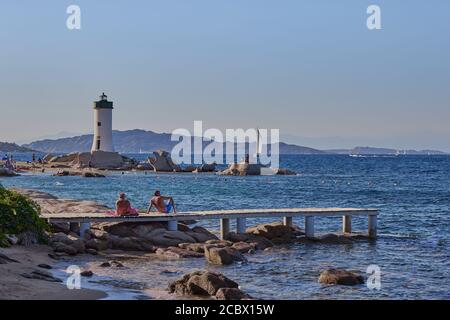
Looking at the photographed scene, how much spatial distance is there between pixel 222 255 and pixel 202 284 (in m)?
6.27

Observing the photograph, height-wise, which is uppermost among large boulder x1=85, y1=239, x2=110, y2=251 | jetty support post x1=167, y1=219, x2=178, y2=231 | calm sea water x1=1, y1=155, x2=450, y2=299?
jetty support post x1=167, y1=219, x2=178, y2=231

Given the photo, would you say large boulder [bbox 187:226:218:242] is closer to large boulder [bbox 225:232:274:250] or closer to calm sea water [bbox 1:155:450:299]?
large boulder [bbox 225:232:274:250]

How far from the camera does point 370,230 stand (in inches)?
1510

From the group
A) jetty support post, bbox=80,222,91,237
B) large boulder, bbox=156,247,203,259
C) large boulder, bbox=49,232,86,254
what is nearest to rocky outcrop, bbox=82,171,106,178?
jetty support post, bbox=80,222,91,237

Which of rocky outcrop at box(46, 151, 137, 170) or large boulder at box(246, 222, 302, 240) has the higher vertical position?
rocky outcrop at box(46, 151, 137, 170)

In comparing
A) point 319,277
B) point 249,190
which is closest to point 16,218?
point 319,277

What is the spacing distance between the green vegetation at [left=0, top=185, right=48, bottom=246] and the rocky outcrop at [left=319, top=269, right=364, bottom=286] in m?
10.3

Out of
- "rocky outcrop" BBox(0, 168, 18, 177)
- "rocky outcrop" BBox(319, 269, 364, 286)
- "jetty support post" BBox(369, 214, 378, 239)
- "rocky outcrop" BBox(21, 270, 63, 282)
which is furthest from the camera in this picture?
"rocky outcrop" BBox(0, 168, 18, 177)

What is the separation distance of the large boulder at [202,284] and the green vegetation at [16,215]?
696 cm

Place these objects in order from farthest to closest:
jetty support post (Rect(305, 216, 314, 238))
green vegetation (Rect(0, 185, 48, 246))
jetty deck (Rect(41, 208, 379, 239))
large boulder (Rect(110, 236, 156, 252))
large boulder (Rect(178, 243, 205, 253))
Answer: jetty support post (Rect(305, 216, 314, 238)), jetty deck (Rect(41, 208, 379, 239)), large boulder (Rect(110, 236, 156, 252)), large boulder (Rect(178, 243, 205, 253)), green vegetation (Rect(0, 185, 48, 246))

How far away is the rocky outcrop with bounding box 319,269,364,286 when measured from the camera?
78.5 feet

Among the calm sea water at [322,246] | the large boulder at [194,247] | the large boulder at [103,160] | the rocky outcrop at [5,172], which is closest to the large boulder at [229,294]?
the calm sea water at [322,246]
